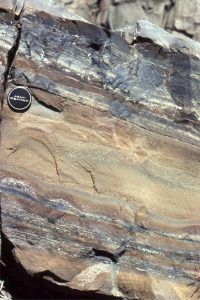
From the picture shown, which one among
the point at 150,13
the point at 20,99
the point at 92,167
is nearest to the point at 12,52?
the point at 20,99

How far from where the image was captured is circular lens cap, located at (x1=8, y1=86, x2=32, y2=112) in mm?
3287

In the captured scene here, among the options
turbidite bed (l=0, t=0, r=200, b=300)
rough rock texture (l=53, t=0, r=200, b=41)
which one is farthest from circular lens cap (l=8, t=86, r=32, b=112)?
rough rock texture (l=53, t=0, r=200, b=41)

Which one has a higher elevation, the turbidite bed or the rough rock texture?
the rough rock texture

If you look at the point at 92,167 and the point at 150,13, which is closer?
the point at 92,167

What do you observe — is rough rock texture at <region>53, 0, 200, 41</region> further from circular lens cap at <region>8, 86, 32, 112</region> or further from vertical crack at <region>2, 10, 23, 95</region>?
circular lens cap at <region>8, 86, 32, 112</region>

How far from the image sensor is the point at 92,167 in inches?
131

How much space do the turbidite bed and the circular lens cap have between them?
0.11ft

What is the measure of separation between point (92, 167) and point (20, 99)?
540 millimetres

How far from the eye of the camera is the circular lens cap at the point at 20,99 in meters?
3.29

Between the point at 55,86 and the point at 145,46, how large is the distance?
0.60 meters

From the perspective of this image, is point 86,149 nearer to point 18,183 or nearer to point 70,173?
point 70,173

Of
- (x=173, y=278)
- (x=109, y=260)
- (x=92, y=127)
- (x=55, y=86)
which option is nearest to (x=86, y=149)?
(x=92, y=127)

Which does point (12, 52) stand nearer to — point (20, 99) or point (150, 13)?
point (20, 99)

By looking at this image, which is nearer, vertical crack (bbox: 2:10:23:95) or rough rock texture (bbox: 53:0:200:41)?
vertical crack (bbox: 2:10:23:95)
